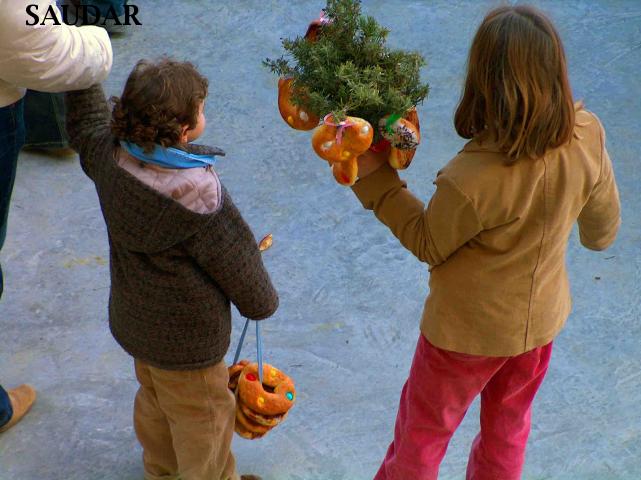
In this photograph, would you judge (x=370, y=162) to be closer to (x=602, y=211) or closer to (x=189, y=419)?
(x=602, y=211)

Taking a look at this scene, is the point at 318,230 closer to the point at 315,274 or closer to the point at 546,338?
the point at 315,274

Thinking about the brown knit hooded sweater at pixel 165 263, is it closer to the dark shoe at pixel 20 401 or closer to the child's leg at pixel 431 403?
the child's leg at pixel 431 403

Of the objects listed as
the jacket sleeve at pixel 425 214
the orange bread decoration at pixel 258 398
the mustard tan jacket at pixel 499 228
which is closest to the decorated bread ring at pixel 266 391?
the orange bread decoration at pixel 258 398

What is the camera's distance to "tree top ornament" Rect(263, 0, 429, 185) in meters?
2.10

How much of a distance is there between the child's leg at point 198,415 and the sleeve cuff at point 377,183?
2.05 feet

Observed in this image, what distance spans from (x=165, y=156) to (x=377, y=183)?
51cm

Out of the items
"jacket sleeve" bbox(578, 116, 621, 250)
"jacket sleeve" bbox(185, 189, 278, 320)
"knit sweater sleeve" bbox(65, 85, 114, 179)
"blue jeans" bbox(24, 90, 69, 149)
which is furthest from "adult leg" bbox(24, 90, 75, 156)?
"jacket sleeve" bbox(578, 116, 621, 250)

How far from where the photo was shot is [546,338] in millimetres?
2332

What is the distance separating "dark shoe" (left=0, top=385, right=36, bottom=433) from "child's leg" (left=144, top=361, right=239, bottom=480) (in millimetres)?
688

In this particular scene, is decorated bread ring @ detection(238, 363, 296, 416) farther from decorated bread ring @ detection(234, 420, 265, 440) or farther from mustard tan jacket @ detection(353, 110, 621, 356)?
mustard tan jacket @ detection(353, 110, 621, 356)

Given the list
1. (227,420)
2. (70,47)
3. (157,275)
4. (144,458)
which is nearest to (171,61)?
(70,47)

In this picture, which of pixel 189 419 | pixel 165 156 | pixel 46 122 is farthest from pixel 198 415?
pixel 46 122

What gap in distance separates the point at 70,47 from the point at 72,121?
0.19 meters

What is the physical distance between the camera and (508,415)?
8.26 feet
